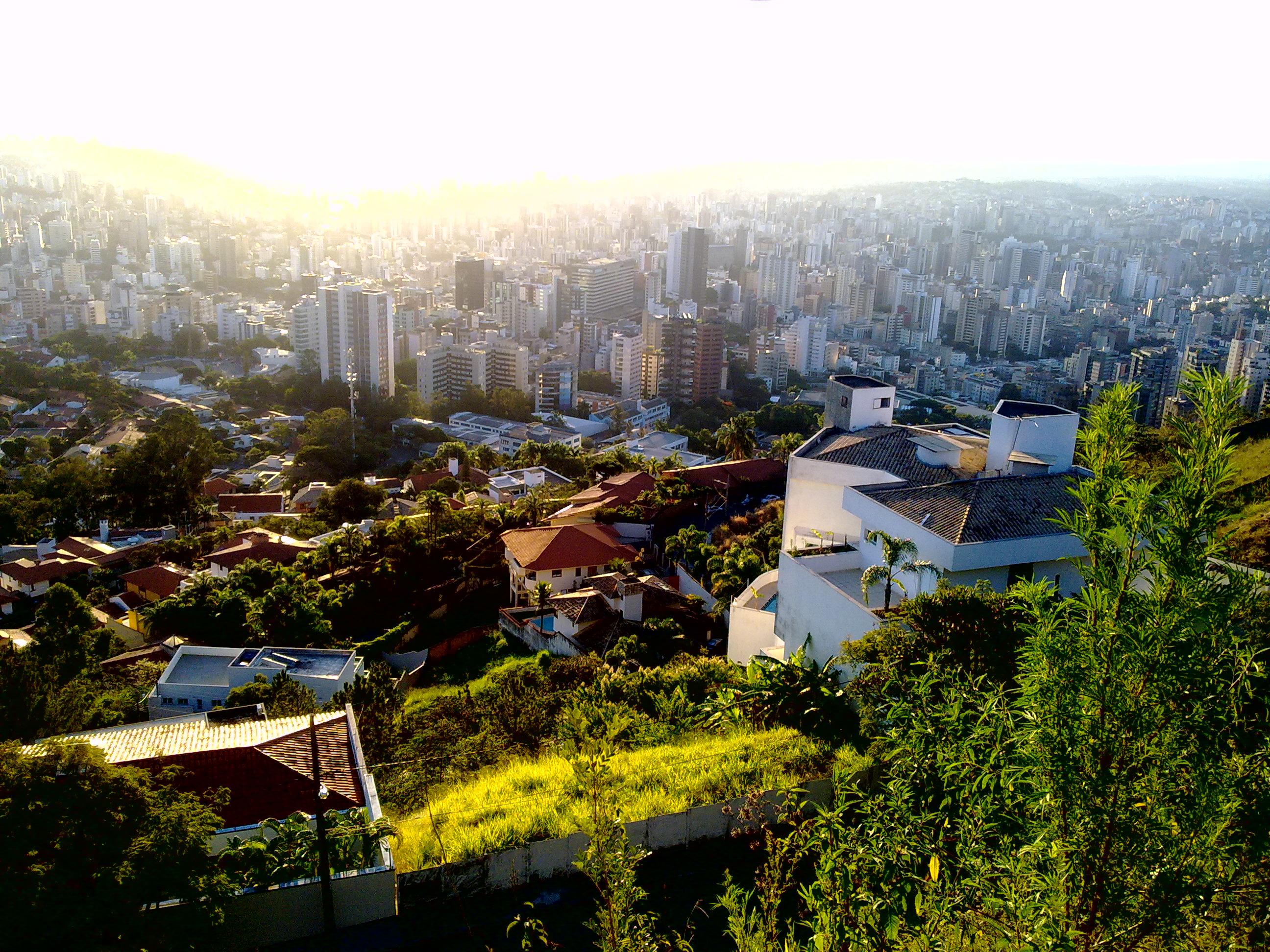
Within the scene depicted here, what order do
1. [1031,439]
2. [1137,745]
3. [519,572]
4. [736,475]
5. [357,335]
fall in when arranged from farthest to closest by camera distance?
[357,335] < [736,475] < [519,572] < [1031,439] < [1137,745]

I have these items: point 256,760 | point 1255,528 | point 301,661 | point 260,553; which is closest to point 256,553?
point 260,553

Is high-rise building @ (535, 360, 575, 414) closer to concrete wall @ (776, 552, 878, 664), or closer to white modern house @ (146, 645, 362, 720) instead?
white modern house @ (146, 645, 362, 720)

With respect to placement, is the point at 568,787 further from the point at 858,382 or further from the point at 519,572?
the point at 519,572

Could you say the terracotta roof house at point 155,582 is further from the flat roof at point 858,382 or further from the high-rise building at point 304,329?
the high-rise building at point 304,329

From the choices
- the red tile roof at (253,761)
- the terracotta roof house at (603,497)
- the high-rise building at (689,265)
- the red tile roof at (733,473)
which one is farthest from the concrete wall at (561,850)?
the high-rise building at (689,265)

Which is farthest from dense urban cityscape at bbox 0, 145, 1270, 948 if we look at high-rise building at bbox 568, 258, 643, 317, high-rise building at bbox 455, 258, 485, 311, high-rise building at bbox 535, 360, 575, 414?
high-rise building at bbox 455, 258, 485, 311
